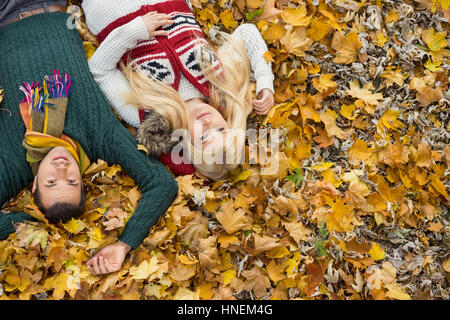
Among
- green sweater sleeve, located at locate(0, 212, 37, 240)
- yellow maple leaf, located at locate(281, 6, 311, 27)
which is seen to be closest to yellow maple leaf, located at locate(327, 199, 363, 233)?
yellow maple leaf, located at locate(281, 6, 311, 27)

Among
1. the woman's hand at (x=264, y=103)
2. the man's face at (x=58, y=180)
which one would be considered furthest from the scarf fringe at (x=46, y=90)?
the woman's hand at (x=264, y=103)

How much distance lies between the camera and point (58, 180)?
8.76 feet

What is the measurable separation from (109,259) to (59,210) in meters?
0.48

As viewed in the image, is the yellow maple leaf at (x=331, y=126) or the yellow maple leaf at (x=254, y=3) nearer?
the yellow maple leaf at (x=331, y=126)

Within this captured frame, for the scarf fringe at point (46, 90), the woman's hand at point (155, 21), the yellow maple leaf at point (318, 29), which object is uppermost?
the woman's hand at point (155, 21)

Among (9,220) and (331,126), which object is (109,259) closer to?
(9,220)

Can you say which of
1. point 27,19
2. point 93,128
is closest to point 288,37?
point 93,128

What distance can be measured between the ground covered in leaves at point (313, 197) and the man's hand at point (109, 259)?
0.21ft

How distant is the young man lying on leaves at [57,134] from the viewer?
269 cm

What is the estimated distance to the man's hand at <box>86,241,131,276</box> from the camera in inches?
102

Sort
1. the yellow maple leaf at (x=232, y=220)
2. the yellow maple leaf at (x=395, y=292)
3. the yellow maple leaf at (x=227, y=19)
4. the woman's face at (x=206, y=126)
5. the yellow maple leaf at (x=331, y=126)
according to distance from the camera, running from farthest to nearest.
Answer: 1. the yellow maple leaf at (x=227, y=19)
2. the yellow maple leaf at (x=331, y=126)
3. the woman's face at (x=206, y=126)
4. the yellow maple leaf at (x=232, y=220)
5. the yellow maple leaf at (x=395, y=292)

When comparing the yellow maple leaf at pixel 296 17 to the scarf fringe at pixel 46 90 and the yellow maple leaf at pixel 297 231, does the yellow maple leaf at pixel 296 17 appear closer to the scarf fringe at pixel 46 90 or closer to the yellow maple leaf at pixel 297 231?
the yellow maple leaf at pixel 297 231

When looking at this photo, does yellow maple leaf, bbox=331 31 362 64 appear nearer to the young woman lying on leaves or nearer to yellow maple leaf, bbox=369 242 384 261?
the young woman lying on leaves

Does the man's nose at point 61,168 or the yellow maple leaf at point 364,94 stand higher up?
the man's nose at point 61,168
